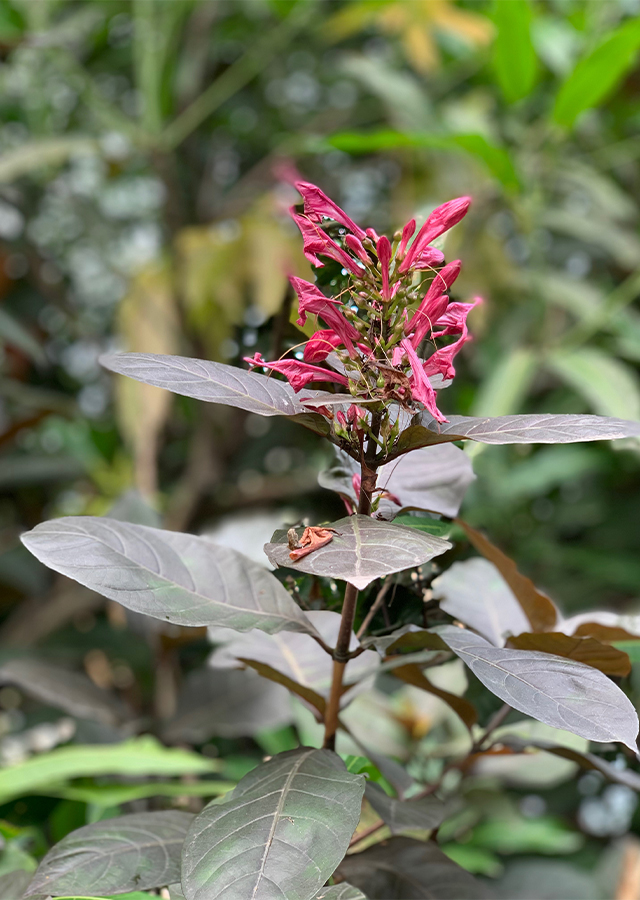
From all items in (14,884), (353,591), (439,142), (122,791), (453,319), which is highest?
(439,142)

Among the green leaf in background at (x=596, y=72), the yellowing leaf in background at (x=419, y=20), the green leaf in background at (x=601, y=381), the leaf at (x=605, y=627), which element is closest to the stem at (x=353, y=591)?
the leaf at (x=605, y=627)

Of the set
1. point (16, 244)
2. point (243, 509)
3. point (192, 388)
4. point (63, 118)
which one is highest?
point (63, 118)

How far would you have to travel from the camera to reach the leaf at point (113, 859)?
0.26m

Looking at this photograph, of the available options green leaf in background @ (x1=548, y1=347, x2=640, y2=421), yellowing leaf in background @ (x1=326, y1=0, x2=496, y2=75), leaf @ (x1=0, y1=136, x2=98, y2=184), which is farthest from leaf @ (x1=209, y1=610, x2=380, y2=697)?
yellowing leaf in background @ (x1=326, y1=0, x2=496, y2=75)

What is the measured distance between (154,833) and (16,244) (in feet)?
3.38

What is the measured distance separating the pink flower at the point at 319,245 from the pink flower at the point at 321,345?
0.09 feet

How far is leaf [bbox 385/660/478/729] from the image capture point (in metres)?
0.36

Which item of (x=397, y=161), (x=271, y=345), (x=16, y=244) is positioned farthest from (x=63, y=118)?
(x=271, y=345)

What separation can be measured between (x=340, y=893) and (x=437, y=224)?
25cm

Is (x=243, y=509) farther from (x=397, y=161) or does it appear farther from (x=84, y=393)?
(x=397, y=161)

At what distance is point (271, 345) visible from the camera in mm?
411

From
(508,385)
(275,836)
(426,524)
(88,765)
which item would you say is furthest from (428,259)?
(508,385)

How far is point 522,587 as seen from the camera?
364 millimetres

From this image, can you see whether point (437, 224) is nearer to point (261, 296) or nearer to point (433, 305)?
point (433, 305)
